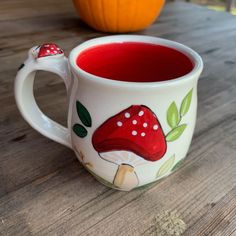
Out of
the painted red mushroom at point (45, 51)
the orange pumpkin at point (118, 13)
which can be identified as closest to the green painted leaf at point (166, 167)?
the painted red mushroom at point (45, 51)

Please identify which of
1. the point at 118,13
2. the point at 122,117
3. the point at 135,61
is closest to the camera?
the point at 122,117

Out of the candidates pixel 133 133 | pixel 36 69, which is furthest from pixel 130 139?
pixel 36 69

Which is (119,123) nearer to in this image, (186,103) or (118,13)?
(186,103)

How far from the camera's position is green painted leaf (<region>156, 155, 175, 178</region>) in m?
0.32

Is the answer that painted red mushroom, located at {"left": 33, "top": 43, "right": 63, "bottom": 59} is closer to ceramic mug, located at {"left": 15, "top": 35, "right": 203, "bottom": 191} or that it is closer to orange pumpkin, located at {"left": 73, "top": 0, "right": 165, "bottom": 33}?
ceramic mug, located at {"left": 15, "top": 35, "right": 203, "bottom": 191}

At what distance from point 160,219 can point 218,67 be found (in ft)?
1.39

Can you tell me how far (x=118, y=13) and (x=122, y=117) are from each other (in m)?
0.58

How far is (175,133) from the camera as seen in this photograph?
0.31m

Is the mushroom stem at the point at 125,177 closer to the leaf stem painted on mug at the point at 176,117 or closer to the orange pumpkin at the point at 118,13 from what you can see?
the leaf stem painted on mug at the point at 176,117

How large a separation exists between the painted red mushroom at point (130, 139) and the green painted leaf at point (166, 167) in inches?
0.6

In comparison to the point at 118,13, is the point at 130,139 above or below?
above

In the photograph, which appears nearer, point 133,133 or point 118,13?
point 133,133

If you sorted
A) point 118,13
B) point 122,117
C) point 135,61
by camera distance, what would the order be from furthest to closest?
point 118,13 → point 135,61 → point 122,117

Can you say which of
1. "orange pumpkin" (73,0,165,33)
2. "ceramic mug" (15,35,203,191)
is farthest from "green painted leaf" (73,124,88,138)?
"orange pumpkin" (73,0,165,33)
